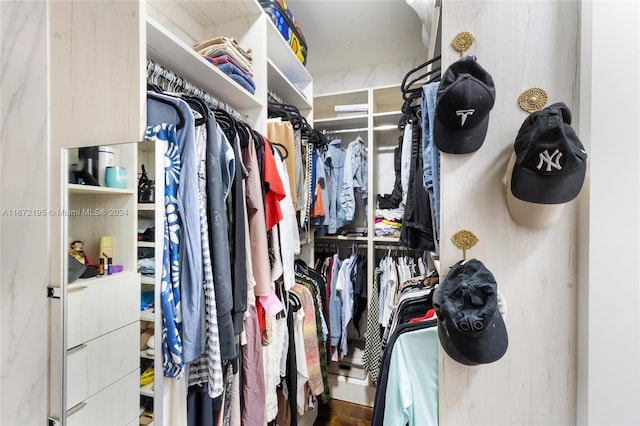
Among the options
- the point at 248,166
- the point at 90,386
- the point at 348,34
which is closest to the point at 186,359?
the point at 90,386

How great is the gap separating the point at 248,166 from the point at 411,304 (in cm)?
83

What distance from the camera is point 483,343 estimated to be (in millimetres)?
596

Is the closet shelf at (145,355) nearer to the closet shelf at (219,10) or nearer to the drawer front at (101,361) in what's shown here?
the drawer front at (101,361)

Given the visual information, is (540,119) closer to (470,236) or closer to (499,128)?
(499,128)

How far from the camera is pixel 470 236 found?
728 mm

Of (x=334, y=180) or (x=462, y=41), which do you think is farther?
(x=334, y=180)

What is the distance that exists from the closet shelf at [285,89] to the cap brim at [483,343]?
1.46m

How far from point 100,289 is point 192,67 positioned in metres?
0.80

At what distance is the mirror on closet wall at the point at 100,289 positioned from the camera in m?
0.73

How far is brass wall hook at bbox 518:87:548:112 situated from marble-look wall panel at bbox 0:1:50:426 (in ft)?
4.34

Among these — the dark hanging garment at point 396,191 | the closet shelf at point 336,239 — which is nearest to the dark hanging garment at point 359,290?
the closet shelf at point 336,239

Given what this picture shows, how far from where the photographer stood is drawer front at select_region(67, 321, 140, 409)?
73cm

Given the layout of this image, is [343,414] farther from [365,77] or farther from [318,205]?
[365,77]

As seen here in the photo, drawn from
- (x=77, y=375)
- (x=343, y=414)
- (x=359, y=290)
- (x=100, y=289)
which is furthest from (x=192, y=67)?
(x=343, y=414)
